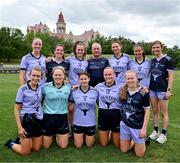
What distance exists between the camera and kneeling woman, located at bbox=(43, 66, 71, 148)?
6.44m

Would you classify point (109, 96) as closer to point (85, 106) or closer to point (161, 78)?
point (85, 106)

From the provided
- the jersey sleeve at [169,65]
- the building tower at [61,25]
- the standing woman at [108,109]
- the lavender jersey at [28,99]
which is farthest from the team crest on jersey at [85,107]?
the building tower at [61,25]

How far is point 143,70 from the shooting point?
7.05 meters

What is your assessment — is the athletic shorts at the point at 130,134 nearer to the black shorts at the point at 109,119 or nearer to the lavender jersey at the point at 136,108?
the lavender jersey at the point at 136,108

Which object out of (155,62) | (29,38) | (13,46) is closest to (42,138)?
(155,62)

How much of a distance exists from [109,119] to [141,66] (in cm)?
131

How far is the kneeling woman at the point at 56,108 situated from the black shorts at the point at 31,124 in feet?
0.62

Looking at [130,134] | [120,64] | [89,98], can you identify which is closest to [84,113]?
[89,98]

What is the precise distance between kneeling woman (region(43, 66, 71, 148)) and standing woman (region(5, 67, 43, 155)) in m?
0.16

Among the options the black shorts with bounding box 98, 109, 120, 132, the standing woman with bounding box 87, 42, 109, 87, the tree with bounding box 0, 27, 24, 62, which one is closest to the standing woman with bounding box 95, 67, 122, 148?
the black shorts with bounding box 98, 109, 120, 132

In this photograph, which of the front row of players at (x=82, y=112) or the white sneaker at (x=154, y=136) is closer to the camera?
the front row of players at (x=82, y=112)

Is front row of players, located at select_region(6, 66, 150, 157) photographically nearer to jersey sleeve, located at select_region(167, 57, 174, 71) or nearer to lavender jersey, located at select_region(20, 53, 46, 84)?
lavender jersey, located at select_region(20, 53, 46, 84)

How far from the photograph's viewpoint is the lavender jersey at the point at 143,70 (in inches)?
278

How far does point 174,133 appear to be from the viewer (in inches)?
301
